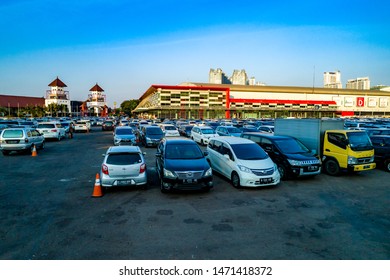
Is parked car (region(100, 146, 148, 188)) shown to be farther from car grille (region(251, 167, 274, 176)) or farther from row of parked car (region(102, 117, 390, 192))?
car grille (region(251, 167, 274, 176))

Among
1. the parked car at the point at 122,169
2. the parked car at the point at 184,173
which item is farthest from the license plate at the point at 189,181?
the parked car at the point at 122,169

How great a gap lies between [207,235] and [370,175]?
10417mm

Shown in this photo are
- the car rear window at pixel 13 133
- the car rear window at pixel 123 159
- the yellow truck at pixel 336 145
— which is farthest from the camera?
the car rear window at pixel 13 133

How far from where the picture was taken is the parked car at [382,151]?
1379cm

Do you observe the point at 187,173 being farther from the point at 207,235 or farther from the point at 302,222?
the point at 302,222

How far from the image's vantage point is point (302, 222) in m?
7.20

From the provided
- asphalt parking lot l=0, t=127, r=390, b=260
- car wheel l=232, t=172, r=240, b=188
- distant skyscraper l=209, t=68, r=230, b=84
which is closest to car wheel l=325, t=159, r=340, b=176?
asphalt parking lot l=0, t=127, r=390, b=260

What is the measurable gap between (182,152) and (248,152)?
2.71 meters

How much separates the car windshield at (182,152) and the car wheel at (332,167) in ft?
21.5

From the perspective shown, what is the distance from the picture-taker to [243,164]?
1034cm

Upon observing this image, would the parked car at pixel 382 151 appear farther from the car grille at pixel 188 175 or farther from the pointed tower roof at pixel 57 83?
the pointed tower roof at pixel 57 83

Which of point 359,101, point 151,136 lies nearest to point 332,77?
point 359,101

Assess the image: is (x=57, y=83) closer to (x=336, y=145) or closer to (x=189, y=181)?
(x=189, y=181)

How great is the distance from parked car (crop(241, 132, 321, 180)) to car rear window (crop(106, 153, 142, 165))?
6.11 metres
